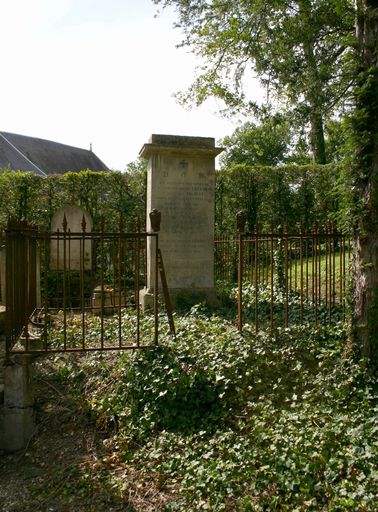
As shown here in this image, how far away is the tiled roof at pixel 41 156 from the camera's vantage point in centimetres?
2589

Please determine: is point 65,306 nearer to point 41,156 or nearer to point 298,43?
point 298,43

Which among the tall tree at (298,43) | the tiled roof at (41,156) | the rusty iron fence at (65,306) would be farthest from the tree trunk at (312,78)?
the tiled roof at (41,156)

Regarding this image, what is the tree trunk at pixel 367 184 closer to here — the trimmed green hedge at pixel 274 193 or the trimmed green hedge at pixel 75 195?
the trimmed green hedge at pixel 75 195

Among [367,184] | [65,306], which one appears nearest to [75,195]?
[65,306]

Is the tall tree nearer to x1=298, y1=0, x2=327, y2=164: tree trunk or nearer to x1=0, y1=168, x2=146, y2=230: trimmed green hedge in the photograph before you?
x1=298, y1=0, x2=327, y2=164: tree trunk

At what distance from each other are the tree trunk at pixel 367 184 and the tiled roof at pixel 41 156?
22041 millimetres

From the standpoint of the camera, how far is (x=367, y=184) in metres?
4.48

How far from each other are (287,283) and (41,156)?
28079 millimetres

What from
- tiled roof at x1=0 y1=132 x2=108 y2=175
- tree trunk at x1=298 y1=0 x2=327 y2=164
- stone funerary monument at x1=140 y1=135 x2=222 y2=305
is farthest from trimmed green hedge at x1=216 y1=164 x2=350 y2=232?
tiled roof at x1=0 y1=132 x2=108 y2=175

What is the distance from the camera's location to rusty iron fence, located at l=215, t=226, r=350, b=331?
5242 millimetres

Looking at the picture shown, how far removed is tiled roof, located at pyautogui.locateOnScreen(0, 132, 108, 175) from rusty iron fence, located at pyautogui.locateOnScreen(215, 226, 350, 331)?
19.0 meters

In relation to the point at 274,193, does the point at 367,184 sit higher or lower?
lower

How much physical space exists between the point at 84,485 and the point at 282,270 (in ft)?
18.3

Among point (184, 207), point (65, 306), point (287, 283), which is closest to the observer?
point (65, 306)
